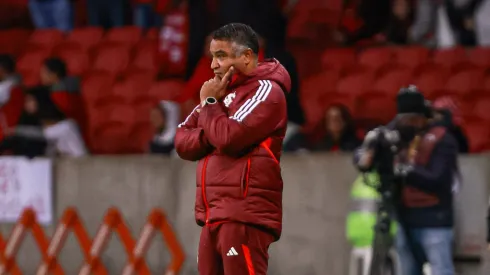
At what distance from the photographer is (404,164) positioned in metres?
11.1

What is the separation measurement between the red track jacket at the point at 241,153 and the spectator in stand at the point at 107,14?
11.5 m

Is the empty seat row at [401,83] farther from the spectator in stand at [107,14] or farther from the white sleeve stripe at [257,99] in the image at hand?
the white sleeve stripe at [257,99]

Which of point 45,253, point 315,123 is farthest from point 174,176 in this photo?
point 315,123

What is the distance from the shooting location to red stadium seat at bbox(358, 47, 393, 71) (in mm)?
16016

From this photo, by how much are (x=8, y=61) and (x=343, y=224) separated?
18.9 ft

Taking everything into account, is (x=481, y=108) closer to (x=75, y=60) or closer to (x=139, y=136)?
(x=139, y=136)

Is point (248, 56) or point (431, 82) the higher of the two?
point (248, 56)

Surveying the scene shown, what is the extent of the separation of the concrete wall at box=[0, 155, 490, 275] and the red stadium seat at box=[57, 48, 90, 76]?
4499 millimetres

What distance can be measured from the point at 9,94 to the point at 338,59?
3.93 meters

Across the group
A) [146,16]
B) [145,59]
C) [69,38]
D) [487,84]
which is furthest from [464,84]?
[69,38]

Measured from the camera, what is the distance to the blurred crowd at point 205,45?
14.1m

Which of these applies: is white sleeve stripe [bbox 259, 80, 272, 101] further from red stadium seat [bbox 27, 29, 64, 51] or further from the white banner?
red stadium seat [bbox 27, 29, 64, 51]

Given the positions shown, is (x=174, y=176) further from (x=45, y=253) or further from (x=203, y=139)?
(x=203, y=139)

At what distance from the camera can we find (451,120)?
11719 millimetres
